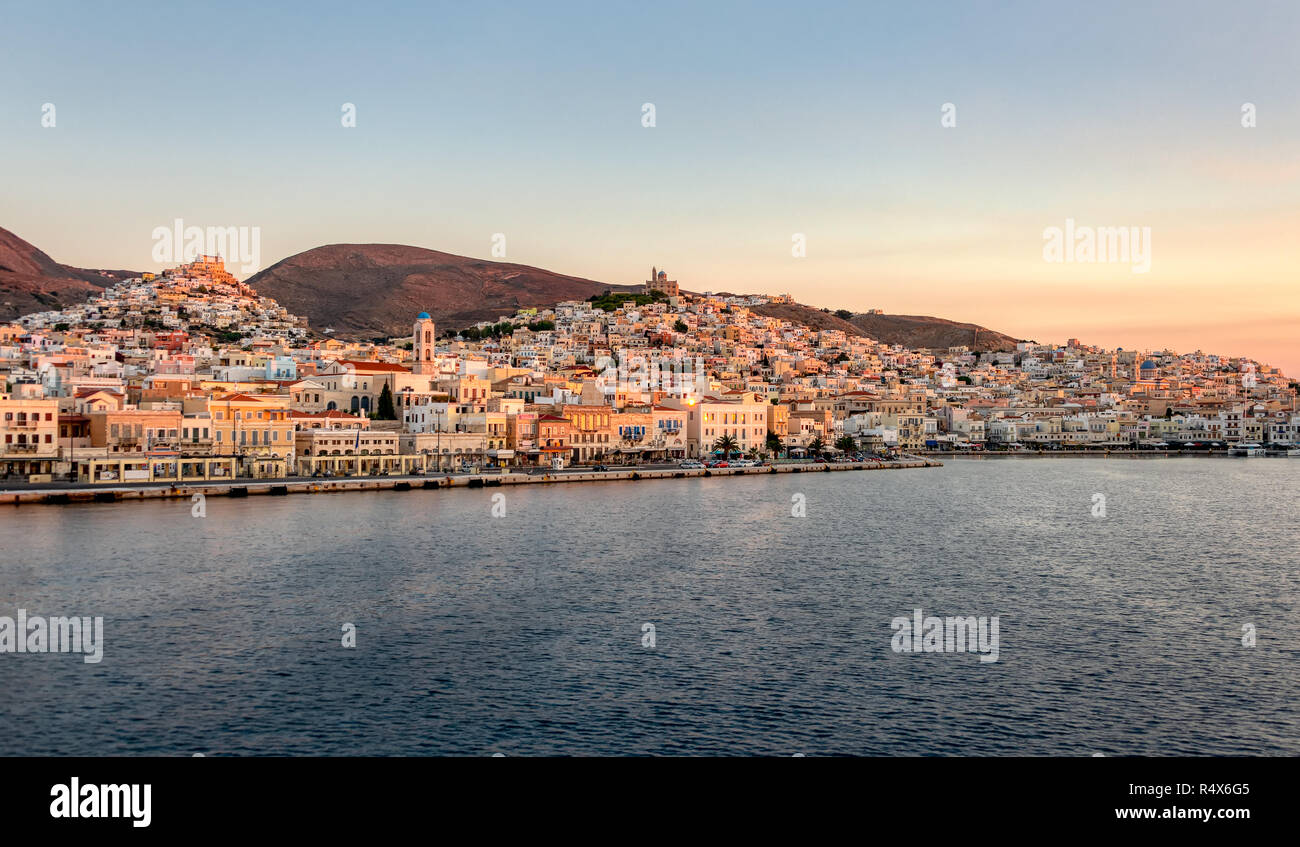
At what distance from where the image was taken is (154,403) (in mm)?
43812

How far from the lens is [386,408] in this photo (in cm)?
5316

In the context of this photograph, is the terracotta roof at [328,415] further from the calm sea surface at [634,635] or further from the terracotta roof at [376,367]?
the calm sea surface at [634,635]

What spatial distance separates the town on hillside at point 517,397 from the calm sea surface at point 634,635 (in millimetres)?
11566

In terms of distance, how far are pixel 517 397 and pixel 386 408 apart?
9.45m

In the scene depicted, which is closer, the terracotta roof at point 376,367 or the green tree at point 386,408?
the green tree at point 386,408

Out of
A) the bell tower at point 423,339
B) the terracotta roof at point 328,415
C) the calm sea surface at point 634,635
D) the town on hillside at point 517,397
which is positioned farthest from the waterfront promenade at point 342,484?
the bell tower at point 423,339

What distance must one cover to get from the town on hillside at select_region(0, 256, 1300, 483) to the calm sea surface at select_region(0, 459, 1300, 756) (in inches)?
455

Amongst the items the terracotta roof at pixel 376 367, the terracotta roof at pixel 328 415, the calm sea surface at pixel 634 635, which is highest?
the terracotta roof at pixel 376 367

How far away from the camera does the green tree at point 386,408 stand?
52781 mm

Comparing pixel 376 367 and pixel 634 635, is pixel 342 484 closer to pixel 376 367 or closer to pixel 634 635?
pixel 376 367

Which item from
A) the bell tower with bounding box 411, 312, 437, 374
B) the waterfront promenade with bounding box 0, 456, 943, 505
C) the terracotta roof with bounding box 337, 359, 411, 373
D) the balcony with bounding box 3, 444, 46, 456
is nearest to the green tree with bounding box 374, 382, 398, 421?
the terracotta roof with bounding box 337, 359, 411, 373

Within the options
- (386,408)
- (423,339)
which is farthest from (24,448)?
(423,339)
